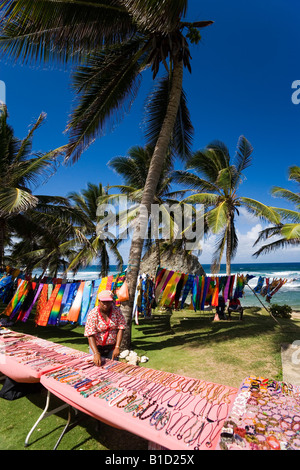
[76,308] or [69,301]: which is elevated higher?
[69,301]

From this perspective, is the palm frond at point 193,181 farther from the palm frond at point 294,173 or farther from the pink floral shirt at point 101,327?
the pink floral shirt at point 101,327

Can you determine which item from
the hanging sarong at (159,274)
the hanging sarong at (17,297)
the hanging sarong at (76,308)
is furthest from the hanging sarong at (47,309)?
the hanging sarong at (159,274)

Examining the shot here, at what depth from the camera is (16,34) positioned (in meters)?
5.00

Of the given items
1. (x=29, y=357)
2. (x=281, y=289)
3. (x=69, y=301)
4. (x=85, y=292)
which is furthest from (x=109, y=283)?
(x=281, y=289)

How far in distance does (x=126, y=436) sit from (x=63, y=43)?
7.80 m

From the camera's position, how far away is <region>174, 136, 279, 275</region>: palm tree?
10391 millimetres

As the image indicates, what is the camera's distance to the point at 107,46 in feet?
19.8

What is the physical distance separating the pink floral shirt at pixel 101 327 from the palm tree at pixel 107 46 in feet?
7.13

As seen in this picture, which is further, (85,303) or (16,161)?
(16,161)

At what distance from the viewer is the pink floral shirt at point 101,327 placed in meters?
3.43

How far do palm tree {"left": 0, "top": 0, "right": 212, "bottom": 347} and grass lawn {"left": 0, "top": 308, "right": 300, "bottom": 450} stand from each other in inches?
66.1

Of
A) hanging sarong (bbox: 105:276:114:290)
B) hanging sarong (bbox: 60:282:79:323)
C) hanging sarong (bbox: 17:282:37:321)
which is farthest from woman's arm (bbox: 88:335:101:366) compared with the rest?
hanging sarong (bbox: 17:282:37:321)

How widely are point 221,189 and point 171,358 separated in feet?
29.9

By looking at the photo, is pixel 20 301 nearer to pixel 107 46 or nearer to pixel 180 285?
pixel 180 285
